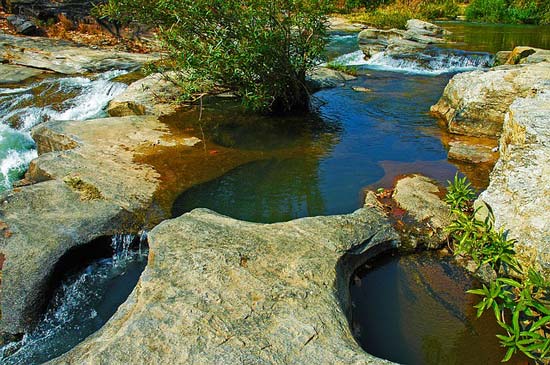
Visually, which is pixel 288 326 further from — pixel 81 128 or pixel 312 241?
pixel 81 128

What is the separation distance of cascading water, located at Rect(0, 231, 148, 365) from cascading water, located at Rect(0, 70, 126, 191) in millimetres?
4045

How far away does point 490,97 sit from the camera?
9.38 m

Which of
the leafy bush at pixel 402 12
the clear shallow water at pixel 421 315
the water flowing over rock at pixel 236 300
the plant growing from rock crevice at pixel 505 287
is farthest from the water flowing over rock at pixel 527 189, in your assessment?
the leafy bush at pixel 402 12

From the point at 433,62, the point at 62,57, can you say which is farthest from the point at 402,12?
the point at 62,57

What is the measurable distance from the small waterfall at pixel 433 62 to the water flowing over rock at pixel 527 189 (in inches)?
449

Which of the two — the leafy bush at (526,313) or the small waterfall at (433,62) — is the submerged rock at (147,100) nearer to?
the leafy bush at (526,313)

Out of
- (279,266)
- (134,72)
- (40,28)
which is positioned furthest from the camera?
(40,28)

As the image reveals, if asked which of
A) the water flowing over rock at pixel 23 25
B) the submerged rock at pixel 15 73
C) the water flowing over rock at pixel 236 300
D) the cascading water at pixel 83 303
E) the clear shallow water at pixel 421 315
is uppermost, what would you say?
the water flowing over rock at pixel 23 25

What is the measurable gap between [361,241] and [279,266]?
4.20ft

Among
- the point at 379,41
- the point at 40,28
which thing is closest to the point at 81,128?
the point at 40,28

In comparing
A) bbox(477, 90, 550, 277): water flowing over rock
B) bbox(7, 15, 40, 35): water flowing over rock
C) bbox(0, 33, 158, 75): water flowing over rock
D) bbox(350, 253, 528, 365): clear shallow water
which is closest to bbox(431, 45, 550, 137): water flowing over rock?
bbox(477, 90, 550, 277): water flowing over rock

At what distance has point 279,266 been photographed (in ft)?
13.7

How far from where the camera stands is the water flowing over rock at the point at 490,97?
9.16 m

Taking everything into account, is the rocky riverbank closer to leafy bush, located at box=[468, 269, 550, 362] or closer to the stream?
leafy bush, located at box=[468, 269, 550, 362]
